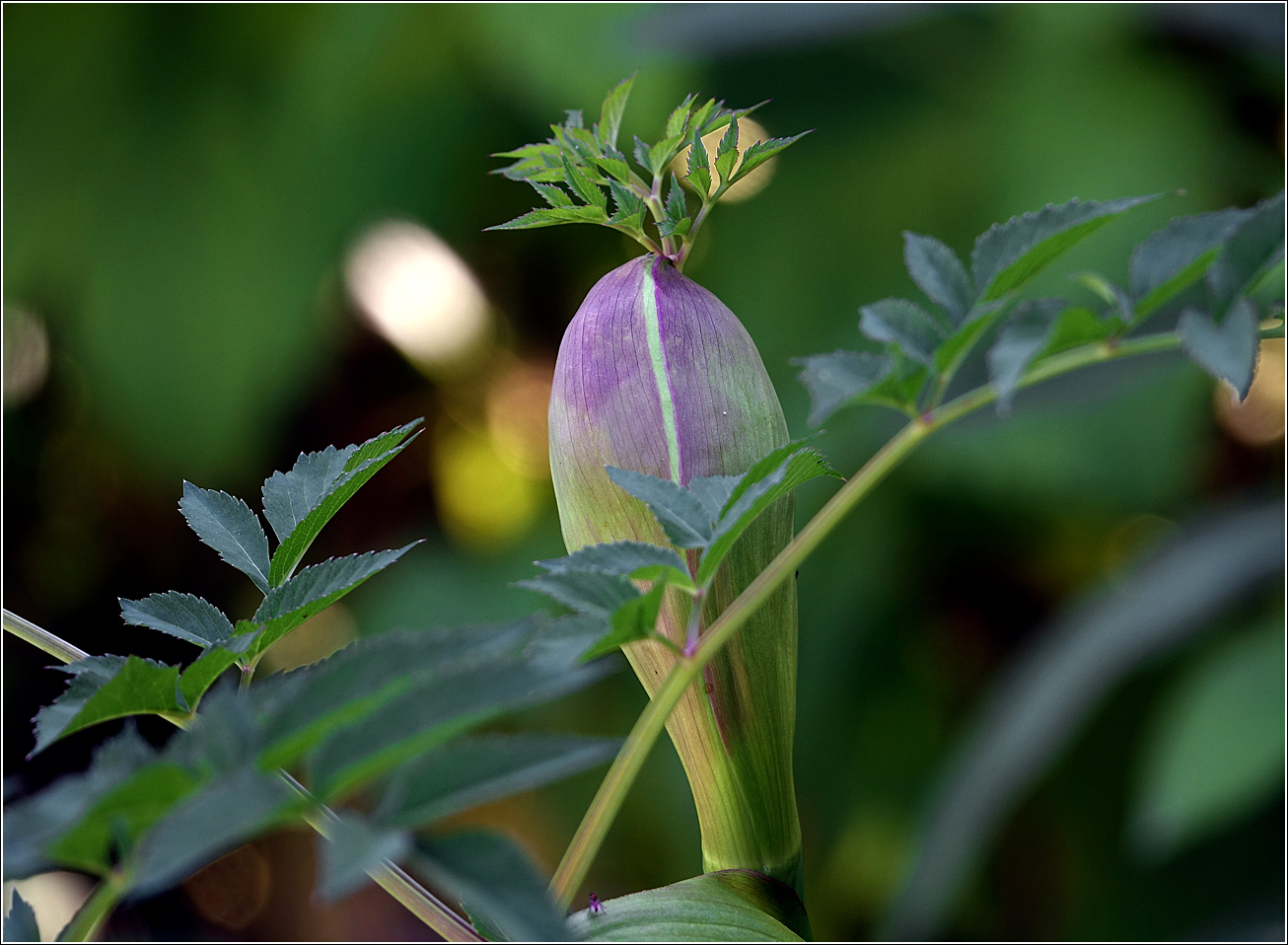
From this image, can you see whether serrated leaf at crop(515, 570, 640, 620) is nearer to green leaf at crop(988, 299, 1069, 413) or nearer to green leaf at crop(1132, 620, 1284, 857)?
green leaf at crop(988, 299, 1069, 413)

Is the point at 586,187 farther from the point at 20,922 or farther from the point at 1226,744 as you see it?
the point at 1226,744

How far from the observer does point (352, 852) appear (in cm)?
11

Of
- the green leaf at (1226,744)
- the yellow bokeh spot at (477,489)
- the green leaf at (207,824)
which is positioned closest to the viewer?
the green leaf at (207,824)

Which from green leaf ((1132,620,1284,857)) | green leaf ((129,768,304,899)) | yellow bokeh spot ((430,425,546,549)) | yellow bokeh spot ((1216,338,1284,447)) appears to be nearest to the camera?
green leaf ((129,768,304,899))

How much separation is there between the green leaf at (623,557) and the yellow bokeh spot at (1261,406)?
29.6 inches

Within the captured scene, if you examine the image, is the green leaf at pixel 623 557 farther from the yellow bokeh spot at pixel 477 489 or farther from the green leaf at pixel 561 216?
the yellow bokeh spot at pixel 477 489

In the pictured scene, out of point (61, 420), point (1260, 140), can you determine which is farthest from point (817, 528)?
point (61, 420)

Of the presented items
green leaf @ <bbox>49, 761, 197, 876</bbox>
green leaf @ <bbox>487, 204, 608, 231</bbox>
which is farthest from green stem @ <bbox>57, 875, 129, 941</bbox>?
green leaf @ <bbox>487, 204, 608, 231</bbox>

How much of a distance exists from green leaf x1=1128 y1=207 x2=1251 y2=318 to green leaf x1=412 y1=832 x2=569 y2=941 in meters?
0.11

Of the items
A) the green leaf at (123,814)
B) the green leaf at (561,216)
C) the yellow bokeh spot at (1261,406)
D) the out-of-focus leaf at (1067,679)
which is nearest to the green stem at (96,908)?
the green leaf at (123,814)

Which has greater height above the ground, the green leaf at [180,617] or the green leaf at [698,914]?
the green leaf at [180,617]

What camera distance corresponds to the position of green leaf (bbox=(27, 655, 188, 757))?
0.14 m

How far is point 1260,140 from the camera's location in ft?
2.99

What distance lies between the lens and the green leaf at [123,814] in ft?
0.36
